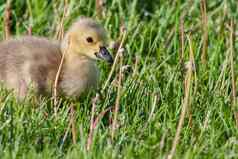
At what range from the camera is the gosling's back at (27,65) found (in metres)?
4.28

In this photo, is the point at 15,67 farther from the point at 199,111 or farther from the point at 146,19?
the point at 146,19

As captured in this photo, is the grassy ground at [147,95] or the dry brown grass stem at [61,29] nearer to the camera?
the grassy ground at [147,95]

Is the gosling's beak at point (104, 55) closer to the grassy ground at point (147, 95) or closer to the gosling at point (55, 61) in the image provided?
the gosling at point (55, 61)

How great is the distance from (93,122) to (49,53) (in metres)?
0.57

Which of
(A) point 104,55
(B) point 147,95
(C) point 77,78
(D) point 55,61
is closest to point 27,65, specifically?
(D) point 55,61

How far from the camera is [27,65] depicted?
4.30 metres

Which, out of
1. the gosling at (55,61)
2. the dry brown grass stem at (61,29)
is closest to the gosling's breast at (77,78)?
the gosling at (55,61)

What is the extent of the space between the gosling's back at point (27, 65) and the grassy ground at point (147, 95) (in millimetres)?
110

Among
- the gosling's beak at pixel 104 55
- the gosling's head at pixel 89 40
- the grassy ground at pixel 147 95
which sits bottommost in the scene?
the grassy ground at pixel 147 95

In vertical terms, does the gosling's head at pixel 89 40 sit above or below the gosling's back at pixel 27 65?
above

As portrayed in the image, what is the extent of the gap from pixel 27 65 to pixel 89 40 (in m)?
0.32

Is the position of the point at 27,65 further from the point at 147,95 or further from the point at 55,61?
the point at 147,95

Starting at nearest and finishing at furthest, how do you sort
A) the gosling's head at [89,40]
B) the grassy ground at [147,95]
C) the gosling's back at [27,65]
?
the grassy ground at [147,95] < the gosling's back at [27,65] < the gosling's head at [89,40]

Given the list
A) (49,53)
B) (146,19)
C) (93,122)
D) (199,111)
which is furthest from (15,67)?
(146,19)
